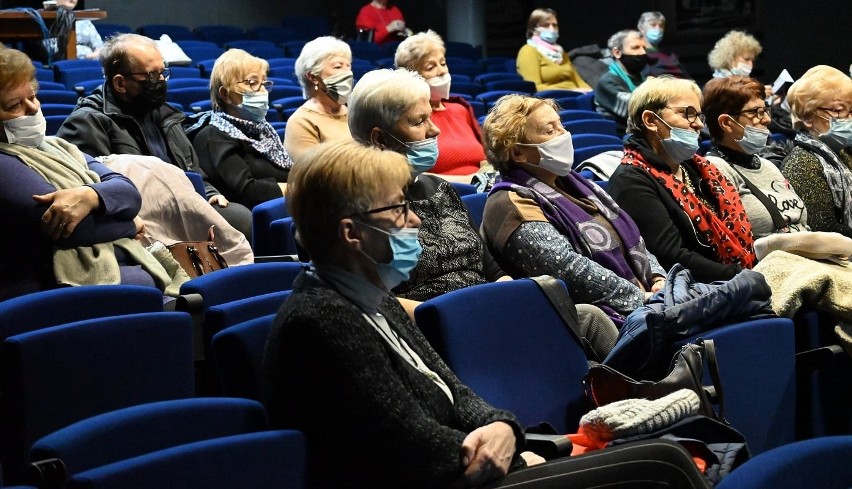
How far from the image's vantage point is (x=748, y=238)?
149 inches

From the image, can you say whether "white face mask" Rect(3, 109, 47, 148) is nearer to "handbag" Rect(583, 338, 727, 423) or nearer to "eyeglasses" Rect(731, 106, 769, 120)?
"handbag" Rect(583, 338, 727, 423)

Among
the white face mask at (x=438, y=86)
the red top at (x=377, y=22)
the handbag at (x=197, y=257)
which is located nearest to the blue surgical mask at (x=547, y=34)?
the red top at (x=377, y=22)

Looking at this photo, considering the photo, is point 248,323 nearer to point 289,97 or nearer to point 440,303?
point 440,303

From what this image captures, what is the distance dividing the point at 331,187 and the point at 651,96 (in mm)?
2127

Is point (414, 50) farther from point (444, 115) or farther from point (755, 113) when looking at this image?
point (755, 113)

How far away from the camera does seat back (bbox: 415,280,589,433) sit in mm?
2312

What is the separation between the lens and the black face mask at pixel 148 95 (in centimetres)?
415

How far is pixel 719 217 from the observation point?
380 cm

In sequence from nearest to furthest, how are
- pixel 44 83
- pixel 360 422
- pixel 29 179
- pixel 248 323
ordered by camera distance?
pixel 360 422
pixel 248 323
pixel 29 179
pixel 44 83

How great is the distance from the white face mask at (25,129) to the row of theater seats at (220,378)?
2.57 feet

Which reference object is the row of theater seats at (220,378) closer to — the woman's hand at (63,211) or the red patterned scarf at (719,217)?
the woman's hand at (63,211)

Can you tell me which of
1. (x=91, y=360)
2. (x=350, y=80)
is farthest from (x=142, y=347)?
(x=350, y=80)

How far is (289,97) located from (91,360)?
4.56 m

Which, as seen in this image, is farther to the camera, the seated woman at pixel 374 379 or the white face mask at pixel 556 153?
the white face mask at pixel 556 153
